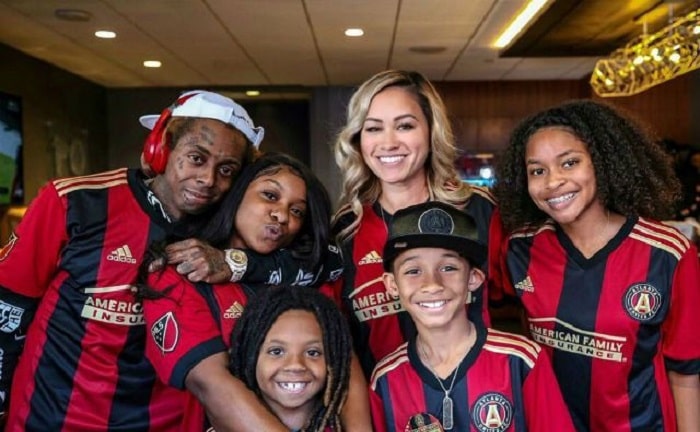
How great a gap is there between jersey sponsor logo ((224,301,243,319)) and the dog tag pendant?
53cm

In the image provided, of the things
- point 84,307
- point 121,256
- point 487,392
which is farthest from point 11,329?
point 487,392

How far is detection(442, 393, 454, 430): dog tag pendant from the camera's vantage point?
1.75 m

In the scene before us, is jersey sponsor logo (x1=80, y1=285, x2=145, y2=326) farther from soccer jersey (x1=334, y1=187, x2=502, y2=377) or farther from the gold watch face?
soccer jersey (x1=334, y1=187, x2=502, y2=377)

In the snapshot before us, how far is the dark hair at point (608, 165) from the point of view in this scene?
2.05m

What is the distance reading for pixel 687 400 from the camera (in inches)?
79.0

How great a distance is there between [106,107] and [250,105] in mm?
2432

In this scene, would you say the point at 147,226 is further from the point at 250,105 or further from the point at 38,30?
Answer: the point at 250,105

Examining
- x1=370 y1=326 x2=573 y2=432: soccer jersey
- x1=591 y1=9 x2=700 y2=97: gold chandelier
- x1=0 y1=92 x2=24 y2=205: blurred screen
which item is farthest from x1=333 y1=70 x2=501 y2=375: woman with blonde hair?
x1=0 y1=92 x2=24 y2=205: blurred screen

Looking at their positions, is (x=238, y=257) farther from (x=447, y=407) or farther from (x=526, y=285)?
(x=526, y=285)

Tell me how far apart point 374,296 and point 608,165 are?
745mm

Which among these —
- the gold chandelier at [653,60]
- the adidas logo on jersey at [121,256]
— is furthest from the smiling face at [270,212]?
the gold chandelier at [653,60]

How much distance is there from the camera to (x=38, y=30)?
22.2 ft

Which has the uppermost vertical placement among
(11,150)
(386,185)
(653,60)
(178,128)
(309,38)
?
(309,38)

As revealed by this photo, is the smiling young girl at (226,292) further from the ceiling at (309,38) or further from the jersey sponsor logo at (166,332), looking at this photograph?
the ceiling at (309,38)
